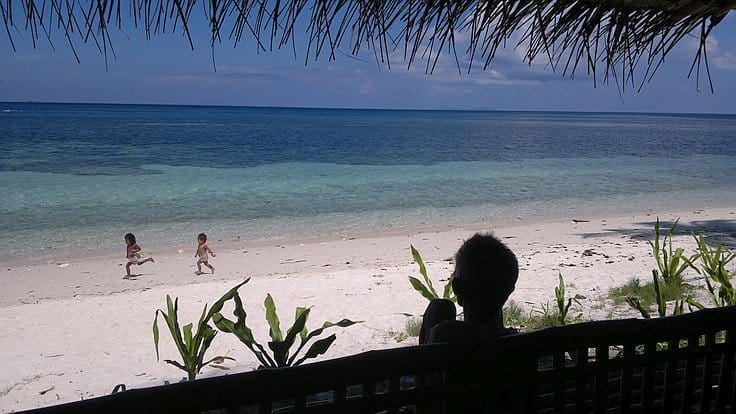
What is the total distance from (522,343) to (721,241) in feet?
29.7

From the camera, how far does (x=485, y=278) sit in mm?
1805

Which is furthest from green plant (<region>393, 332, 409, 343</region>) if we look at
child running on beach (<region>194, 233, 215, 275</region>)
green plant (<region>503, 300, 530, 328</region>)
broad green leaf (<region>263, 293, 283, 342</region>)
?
child running on beach (<region>194, 233, 215, 275</region>)

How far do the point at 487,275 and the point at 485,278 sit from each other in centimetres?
1

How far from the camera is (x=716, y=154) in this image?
33.1 meters

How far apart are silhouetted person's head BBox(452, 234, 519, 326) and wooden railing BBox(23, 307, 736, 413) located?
31 cm

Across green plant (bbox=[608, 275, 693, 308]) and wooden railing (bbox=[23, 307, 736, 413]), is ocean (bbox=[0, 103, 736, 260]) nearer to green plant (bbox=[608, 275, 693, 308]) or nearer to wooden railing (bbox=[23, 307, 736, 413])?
green plant (bbox=[608, 275, 693, 308])

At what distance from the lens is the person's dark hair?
1808 mm

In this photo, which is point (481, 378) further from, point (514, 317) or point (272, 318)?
point (514, 317)

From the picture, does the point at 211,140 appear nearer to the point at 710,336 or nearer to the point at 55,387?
the point at 55,387

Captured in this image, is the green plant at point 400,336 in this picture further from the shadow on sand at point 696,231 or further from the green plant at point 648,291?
the shadow on sand at point 696,231

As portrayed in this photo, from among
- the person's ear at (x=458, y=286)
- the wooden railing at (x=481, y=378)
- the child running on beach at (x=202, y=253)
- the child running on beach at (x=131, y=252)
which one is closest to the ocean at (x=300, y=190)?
the child running on beach at (x=131, y=252)

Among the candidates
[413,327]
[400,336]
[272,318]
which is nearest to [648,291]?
[413,327]

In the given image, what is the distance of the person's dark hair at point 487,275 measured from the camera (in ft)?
5.93

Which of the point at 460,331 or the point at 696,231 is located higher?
the point at 460,331
